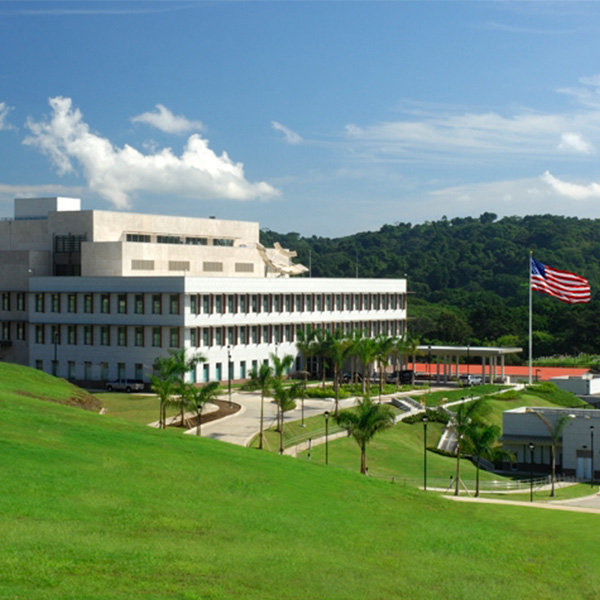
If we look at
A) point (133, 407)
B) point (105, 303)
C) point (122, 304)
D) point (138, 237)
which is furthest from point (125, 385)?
point (138, 237)

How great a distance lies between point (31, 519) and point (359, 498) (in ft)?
49.9

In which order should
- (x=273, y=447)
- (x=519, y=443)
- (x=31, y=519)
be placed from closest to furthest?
(x=31, y=519)
(x=273, y=447)
(x=519, y=443)

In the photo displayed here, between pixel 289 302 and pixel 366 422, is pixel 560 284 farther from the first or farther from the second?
pixel 366 422

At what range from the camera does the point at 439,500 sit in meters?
43.6

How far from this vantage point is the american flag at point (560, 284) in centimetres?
9262

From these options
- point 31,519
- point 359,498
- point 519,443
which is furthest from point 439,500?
point 519,443

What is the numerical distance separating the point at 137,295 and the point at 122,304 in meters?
1.92

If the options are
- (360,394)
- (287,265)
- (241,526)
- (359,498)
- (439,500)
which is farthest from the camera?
(287,265)

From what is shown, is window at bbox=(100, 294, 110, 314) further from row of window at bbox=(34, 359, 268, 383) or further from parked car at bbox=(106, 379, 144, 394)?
parked car at bbox=(106, 379, 144, 394)

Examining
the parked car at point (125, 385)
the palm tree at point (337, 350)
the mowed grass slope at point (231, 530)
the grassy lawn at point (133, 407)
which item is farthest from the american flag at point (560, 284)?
the mowed grass slope at point (231, 530)

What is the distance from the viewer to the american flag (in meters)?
92.6

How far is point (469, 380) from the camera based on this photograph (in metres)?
107

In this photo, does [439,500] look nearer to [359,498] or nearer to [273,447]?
[359,498]

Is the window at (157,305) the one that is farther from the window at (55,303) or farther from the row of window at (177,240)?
the row of window at (177,240)
